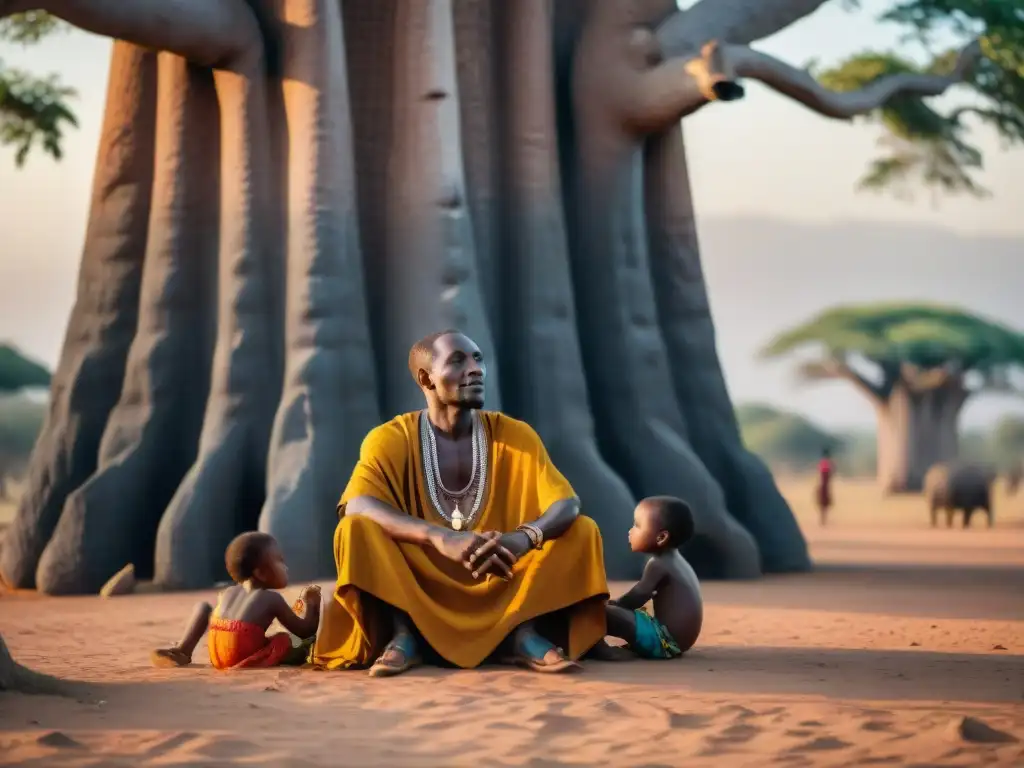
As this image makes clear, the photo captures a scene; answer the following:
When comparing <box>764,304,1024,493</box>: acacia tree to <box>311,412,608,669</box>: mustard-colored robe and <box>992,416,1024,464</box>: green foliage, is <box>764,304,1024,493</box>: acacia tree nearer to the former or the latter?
<box>992,416,1024,464</box>: green foliage

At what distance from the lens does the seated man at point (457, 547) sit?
20.9 ft

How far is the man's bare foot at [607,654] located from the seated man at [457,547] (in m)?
0.13

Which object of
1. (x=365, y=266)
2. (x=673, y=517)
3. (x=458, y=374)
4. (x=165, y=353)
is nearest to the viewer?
(x=458, y=374)

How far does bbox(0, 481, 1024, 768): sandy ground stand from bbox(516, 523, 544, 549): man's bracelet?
51cm

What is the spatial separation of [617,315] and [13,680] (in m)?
7.77

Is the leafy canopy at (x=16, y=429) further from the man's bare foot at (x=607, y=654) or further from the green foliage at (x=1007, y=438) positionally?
the man's bare foot at (x=607, y=654)

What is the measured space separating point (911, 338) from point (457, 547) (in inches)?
1312

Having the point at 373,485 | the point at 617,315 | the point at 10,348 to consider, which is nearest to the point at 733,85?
the point at 617,315

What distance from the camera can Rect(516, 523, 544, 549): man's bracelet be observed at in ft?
21.0

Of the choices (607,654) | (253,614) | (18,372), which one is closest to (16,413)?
(18,372)

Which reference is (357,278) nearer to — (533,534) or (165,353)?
(165,353)

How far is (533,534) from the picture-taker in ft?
21.0

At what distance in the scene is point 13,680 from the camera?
5.93 m

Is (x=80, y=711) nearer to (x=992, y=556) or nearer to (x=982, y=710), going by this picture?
(x=982, y=710)
